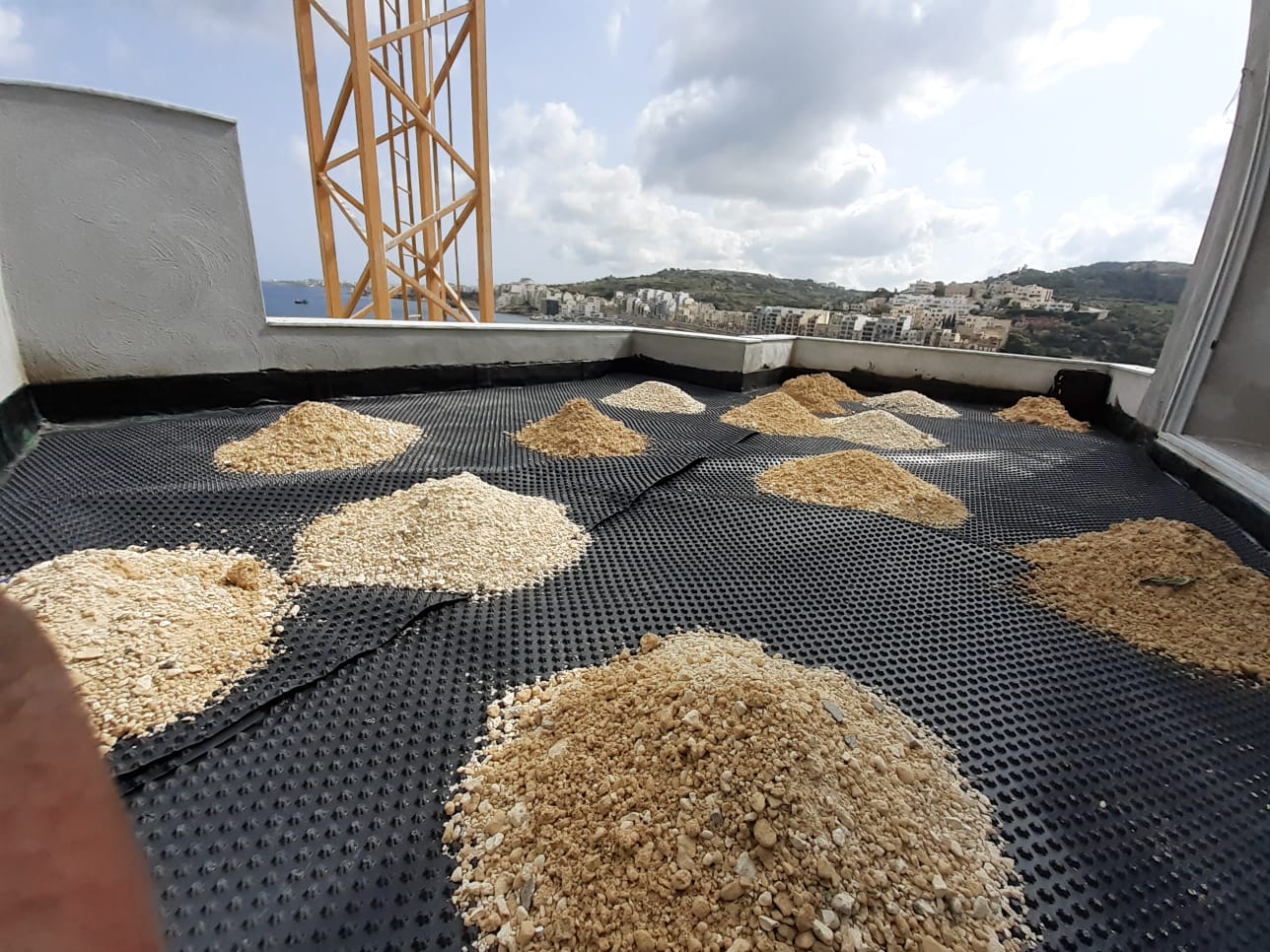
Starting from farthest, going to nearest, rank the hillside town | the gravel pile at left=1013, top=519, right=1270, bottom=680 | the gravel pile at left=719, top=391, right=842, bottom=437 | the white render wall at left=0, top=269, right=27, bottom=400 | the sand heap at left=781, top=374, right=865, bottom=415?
the hillside town → the sand heap at left=781, top=374, right=865, bottom=415 → the gravel pile at left=719, top=391, right=842, bottom=437 → the white render wall at left=0, top=269, right=27, bottom=400 → the gravel pile at left=1013, top=519, right=1270, bottom=680

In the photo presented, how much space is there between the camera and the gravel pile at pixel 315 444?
2.75m

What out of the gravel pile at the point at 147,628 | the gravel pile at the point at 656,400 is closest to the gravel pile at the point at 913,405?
the gravel pile at the point at 656,400

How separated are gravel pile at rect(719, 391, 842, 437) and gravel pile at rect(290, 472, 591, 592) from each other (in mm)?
2193

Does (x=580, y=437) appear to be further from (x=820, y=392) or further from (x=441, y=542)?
(x=820, y=392)

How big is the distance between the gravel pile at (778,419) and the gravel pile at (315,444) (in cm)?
234

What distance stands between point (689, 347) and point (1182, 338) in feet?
12.0

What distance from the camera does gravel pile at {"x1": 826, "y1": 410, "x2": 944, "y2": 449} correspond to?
3994 mm

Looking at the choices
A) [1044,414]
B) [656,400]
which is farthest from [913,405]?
[656,400]

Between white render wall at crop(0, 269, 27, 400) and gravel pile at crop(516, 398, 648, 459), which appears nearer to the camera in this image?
white render wall at crop(0, 269, 27, 400)

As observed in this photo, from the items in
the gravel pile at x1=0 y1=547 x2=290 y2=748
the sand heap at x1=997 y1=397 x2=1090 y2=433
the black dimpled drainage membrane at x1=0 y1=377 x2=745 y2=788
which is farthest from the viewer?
the sand heap at x1=997 y1=397 x2=1090 y2=433

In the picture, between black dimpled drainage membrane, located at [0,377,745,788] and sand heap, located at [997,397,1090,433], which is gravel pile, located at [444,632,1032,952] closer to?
black dimpled drainage membrane, located at [0,377,745,788]

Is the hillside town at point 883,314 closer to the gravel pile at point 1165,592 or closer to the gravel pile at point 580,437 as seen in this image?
the gravel pile at point 580,437

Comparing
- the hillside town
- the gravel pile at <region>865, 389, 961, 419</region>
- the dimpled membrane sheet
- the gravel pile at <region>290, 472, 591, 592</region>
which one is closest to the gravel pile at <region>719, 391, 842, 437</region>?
the gravel pile at <region>865, 389, 961, 419</region>

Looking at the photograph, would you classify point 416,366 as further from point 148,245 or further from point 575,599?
point 575,599
